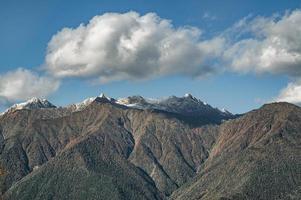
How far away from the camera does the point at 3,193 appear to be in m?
80.9

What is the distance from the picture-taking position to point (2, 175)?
79312 millimetres

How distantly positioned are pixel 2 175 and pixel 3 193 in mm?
3172
